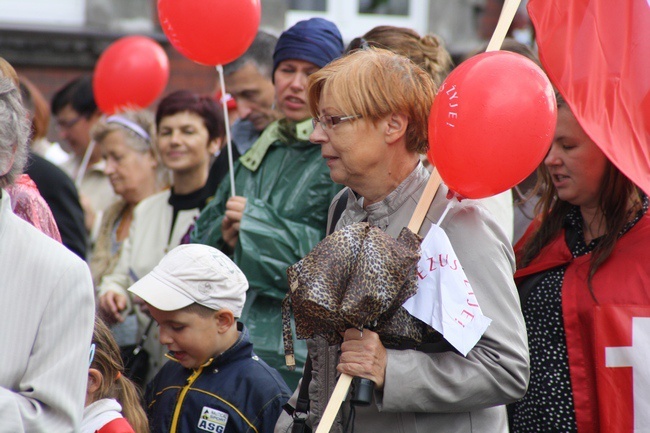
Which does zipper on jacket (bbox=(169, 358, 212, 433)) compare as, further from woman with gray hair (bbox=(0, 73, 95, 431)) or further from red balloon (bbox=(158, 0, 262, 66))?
red balloon (bbox=(158, 0, 262, 66))

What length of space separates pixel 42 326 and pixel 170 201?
9.93 feet

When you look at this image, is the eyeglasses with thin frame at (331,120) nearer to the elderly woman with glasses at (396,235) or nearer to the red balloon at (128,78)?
the elderly woman with glasses at (396,235)

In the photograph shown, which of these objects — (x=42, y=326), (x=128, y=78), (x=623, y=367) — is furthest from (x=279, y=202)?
(x=128, y=78)

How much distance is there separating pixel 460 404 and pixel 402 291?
352mm

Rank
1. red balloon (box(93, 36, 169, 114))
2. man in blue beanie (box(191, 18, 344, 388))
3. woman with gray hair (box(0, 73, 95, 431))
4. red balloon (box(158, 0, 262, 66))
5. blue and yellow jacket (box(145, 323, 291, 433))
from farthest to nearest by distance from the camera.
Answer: red balloon (box(93, 36, 169, 114))
red balloon (box(158, 0, 262, 66))
man in blue beanie (box(191, 18, 344, 388))
blue and yellow jacket (box(145, 323, 291, 433))
woman with gray hair (box(0, 73, 95, 431))

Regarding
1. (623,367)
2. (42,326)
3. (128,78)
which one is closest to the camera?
(42,326)

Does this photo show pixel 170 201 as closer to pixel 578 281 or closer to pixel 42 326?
pixel 578 281

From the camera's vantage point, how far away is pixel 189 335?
3582 millimetres

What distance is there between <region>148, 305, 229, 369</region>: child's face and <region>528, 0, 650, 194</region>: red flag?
59.4 inches

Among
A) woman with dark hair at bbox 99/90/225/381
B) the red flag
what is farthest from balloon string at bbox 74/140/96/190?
the red flag

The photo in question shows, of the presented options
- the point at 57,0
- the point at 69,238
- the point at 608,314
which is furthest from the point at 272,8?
the point at 608,314

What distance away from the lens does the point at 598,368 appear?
321 cm

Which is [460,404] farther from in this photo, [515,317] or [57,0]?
[57,0]

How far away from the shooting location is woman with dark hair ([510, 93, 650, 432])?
3240mm
